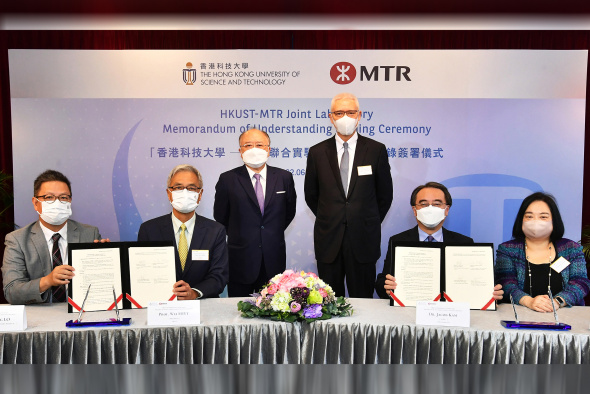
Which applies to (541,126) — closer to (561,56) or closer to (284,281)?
(561,56)

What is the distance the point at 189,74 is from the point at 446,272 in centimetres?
326

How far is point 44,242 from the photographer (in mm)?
3383

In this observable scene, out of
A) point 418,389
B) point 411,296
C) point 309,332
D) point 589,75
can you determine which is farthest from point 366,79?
point 418,389

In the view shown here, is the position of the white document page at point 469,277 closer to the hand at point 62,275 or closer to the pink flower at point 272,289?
the pink flower at point 272,289

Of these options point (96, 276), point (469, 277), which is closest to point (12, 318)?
point (96, 276)

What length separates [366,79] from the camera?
516 cm

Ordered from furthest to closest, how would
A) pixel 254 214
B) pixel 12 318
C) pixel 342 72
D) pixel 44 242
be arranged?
1. pixel 342 72
2. pixel 254 214
3. pixel 44 242
4. pixel 12 318

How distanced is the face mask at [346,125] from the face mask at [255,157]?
2.32 ft

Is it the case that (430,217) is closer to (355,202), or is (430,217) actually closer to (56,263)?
(355,202)

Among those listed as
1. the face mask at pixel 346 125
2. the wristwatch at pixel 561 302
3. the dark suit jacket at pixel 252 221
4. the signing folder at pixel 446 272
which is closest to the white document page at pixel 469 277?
the signing folder at pixel 446 272

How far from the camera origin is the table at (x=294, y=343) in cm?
254

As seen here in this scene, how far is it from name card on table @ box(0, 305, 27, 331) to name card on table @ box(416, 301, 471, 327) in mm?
1860

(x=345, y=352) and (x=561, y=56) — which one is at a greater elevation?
(x=561, y=56)

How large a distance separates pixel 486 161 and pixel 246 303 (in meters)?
3.26
